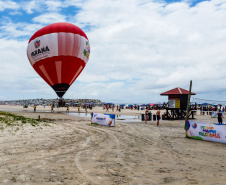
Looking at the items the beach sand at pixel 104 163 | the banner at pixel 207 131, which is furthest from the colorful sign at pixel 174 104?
the beach sand at pixel 104 163

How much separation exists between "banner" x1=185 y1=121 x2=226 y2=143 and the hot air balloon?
19080 millimetres

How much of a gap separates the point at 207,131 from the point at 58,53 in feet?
68.5

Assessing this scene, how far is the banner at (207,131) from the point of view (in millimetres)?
11578

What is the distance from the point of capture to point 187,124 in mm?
13484

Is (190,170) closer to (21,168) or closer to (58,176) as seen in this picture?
(58,176)

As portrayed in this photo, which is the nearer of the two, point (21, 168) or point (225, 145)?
point (21, 168)

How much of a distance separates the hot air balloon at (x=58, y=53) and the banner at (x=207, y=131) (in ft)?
62.6

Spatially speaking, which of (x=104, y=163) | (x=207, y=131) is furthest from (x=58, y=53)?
(x=104, y=163)

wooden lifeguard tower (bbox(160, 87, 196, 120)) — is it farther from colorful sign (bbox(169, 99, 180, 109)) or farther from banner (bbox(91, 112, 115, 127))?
banner (bbox(91, 112, 115, 127))

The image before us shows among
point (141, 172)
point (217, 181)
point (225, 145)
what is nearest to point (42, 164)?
point (141, 172)

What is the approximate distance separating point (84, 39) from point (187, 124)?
20254mm

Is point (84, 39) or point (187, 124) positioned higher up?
point (84, 39)

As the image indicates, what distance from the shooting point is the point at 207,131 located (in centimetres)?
1232

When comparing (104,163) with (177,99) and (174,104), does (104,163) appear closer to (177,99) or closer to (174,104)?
(174,104)
